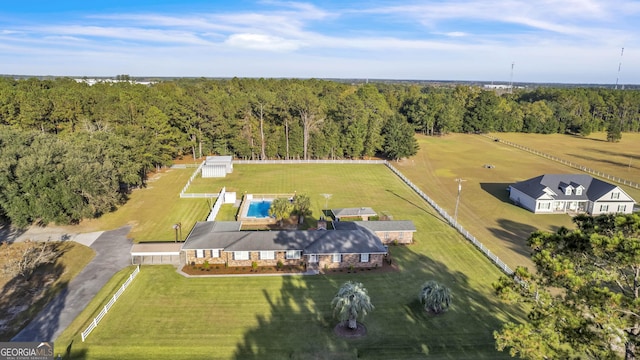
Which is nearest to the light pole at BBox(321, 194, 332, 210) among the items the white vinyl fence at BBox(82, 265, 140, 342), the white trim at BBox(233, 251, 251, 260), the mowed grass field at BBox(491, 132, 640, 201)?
the white trim at BBox(233, 251, 251, 260)

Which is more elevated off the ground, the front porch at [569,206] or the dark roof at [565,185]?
the dark roof at [565,185]

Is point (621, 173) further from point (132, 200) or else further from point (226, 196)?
point (132, 200)

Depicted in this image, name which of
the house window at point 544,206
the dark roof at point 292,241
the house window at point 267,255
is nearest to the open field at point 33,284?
the dark roof at point 292,241

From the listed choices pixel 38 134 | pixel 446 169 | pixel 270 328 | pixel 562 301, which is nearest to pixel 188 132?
pixel 38 134

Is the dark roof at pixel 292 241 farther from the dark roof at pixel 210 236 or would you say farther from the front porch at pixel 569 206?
the front porch at pixel 569 206

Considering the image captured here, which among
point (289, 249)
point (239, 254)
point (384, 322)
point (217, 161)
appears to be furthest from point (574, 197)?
point (217, 161)

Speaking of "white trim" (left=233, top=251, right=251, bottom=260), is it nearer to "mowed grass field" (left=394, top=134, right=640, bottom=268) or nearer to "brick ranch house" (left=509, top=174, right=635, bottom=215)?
"mowed grass field" (left=394, top=134, right=640, bottom=268)
